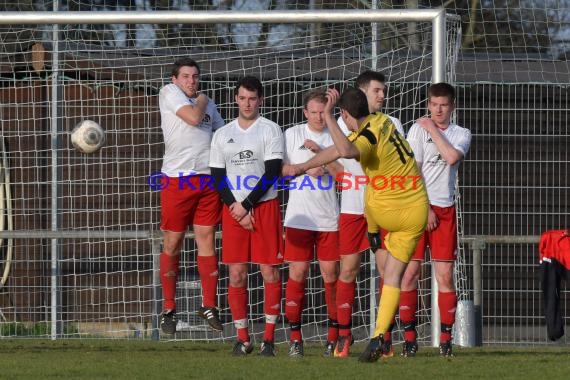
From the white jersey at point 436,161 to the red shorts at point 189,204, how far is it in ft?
5.68

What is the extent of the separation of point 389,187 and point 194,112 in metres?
2.15

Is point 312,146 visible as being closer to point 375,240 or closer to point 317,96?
point 317,96

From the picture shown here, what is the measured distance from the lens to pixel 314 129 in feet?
34.8

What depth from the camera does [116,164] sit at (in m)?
14.4

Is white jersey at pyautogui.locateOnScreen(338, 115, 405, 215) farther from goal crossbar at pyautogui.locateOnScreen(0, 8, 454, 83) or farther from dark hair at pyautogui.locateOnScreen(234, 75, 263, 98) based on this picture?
goal crossbar at pyautogui.locateOnScreen(0, 8, 454, 83)

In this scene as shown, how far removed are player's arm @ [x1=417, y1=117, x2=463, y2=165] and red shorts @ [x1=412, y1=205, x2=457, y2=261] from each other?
428mm

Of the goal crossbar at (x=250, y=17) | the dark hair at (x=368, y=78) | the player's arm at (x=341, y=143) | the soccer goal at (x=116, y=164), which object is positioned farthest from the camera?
the soccer goal at (x=116, y=164)

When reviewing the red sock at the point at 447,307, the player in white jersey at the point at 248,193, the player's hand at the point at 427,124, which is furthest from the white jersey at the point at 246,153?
the red sock at the point at 447,307

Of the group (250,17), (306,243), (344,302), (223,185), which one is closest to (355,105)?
(223,185)

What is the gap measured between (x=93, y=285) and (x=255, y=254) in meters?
4.93

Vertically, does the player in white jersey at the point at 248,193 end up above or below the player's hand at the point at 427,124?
below

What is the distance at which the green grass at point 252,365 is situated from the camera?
8.22 meters

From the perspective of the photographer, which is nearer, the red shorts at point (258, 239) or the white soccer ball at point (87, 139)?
the red shorts at point (258, 239)

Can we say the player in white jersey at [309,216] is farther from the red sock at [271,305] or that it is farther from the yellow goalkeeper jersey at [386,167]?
the yellow goalkeeper jersey at [386,167]
